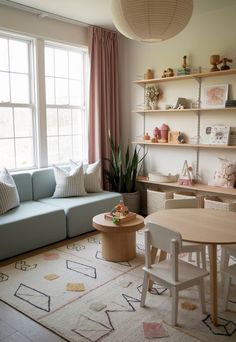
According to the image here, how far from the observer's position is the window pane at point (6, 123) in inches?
165

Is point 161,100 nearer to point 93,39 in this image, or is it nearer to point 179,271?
point 93,39

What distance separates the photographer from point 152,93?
483 centimetres

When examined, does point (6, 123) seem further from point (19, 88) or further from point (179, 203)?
point (179, 203)

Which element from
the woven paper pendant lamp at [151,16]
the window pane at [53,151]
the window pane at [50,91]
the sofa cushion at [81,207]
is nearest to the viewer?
the woven paper pendant lamp at [151,16]

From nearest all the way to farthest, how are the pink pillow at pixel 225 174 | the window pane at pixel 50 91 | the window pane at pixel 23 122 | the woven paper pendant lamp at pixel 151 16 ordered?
1. the woven paper pendant lamp at pixel 151 16
2. the pink pillow at pixel 225 174
3. the window pane at pixel 23 122
4. the window pane at pixel 50 91

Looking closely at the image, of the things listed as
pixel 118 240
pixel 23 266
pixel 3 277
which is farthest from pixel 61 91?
pixel 3 277

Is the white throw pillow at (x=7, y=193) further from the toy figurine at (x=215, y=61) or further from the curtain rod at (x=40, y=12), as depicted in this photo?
the toy figurine at (x=215, y=61)

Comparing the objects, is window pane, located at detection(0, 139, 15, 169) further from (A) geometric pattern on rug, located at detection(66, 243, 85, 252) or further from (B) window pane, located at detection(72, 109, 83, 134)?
(A) geometric pattern on rug, located at detection(66, 243, 85, 252)

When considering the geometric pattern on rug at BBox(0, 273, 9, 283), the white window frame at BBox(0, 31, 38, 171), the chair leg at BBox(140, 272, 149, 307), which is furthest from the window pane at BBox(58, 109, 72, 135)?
the chair leg at BBox(140, 272, 149, 307)

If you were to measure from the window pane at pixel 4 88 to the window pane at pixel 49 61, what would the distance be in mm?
586

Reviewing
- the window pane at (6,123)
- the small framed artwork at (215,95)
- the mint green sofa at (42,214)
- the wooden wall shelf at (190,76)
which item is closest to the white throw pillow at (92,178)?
the mint green sofa at (42,214)

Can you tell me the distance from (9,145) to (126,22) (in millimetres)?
2592

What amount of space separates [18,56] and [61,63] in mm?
674

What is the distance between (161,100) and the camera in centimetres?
482
